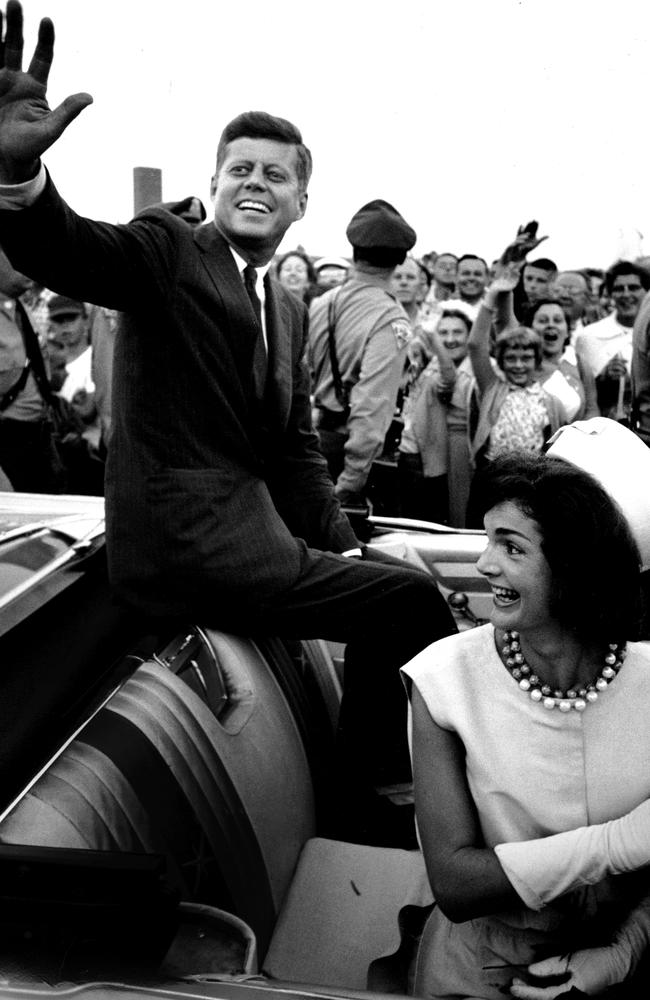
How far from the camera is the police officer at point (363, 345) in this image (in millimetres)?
4027

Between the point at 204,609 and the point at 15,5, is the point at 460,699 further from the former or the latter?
the point at 15,5

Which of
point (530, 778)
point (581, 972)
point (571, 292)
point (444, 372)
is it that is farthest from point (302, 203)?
point (571, 292)

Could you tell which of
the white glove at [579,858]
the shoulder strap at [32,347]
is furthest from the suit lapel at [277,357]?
the shoulder strap at [32,347]

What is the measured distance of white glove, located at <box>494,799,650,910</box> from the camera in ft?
4.68

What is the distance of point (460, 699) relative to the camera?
5.10 ft

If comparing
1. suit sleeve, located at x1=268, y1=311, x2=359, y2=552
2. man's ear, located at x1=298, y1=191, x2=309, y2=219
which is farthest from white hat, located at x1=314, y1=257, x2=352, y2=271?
man's ear, located at x1=298, y1=191, x2=309, y2=219

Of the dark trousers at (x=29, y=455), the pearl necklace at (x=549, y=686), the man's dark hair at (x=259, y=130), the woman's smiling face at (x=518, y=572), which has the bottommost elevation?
the dark trousers at (x=29, y=455)

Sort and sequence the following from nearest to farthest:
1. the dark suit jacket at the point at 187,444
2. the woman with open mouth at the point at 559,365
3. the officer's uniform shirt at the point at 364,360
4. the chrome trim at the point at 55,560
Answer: the chrome trim at the point at 55,560, the dark suit jacket at the point at 187,444, the officer's uniform shirt at the point at 364,360, the woman with open mouth at the point at 559,365

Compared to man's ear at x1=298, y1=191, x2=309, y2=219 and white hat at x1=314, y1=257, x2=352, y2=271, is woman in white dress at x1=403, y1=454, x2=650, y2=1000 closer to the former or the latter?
man's ear at x1=298, y1=191, x2=309, y2=219

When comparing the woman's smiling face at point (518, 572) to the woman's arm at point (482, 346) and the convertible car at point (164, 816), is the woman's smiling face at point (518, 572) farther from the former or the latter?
the woman's arm at point (482, 346)

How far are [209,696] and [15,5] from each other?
1132 millimetres

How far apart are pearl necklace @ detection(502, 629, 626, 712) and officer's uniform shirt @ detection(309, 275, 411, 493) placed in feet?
7.90

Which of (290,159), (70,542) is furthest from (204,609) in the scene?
(290,159)

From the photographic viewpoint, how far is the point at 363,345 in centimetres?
411
